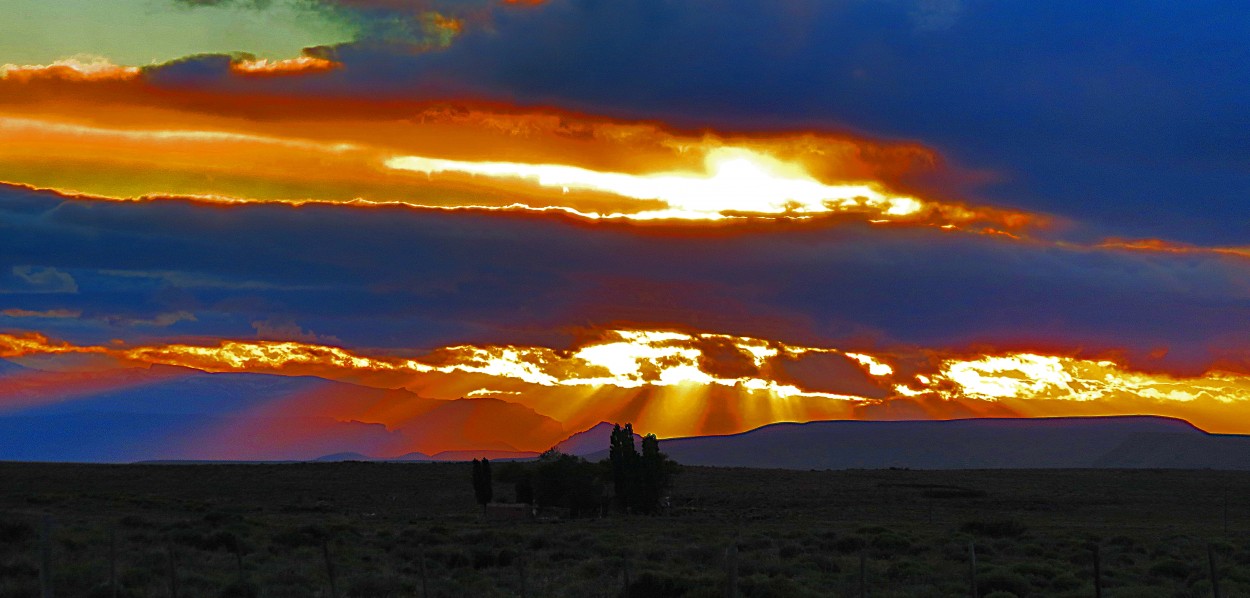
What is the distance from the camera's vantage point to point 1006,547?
46.3m

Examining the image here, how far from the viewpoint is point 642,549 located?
43344mm

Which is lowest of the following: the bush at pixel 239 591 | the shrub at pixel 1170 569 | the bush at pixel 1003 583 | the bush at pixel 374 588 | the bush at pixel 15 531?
the shrub at pixel 1170 569

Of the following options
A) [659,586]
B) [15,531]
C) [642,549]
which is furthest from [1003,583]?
[15,531]

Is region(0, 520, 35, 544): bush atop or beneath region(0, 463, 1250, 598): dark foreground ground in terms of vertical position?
atop

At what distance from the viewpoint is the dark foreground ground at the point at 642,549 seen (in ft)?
99.2

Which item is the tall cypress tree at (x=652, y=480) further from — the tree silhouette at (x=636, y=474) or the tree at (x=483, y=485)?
the tree at (x=483, y=485)

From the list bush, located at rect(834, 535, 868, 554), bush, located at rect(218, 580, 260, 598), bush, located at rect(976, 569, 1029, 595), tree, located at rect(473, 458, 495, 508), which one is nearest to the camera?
bush, located at rect(218, 580, 260, 598)

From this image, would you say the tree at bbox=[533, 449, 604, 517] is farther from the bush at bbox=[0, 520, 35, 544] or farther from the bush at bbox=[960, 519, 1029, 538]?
the bush at bbox=[0, 520, 35, 544]

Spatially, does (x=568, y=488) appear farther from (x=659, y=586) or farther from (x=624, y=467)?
(x=659, y=586)

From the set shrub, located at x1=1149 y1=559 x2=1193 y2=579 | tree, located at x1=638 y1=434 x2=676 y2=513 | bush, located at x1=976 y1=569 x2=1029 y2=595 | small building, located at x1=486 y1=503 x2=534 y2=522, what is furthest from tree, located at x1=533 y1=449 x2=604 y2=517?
bush, located at x1=976 y1=569 x2=1029 y2=595

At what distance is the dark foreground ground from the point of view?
3025 cm

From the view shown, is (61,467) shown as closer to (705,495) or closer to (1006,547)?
(705,495)

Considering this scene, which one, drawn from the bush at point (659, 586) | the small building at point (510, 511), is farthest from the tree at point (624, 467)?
the bush at point (659, 586)

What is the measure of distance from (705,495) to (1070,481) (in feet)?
182
